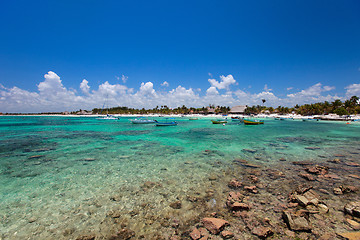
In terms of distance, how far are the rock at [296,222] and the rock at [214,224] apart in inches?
65.0

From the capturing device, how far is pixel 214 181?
757 centimetres

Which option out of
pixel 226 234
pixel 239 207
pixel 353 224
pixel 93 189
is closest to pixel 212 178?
pixel 239 207

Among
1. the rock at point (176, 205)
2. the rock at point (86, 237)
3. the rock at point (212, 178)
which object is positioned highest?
the rock at point (86, 237)

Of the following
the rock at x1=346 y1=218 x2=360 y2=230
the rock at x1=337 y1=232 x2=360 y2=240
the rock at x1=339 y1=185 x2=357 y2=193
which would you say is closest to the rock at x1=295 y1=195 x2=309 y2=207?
the rock at x1=346 y1=218 x2=360 y2=230

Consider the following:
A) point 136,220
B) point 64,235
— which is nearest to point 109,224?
point 136,220

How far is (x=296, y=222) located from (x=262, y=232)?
1063mm

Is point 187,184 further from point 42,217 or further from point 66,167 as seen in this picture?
point 66,167

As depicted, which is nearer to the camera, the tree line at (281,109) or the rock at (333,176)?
the rock at (333,176)

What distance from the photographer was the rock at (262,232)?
3987mm

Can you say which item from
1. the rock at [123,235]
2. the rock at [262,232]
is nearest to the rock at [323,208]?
the rock at [262,232]

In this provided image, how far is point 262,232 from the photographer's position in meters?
4.08

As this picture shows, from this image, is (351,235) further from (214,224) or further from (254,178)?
(254,178)

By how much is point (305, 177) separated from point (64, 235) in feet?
32.7

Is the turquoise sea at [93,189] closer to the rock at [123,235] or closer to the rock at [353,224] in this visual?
the rock at [123,235]
